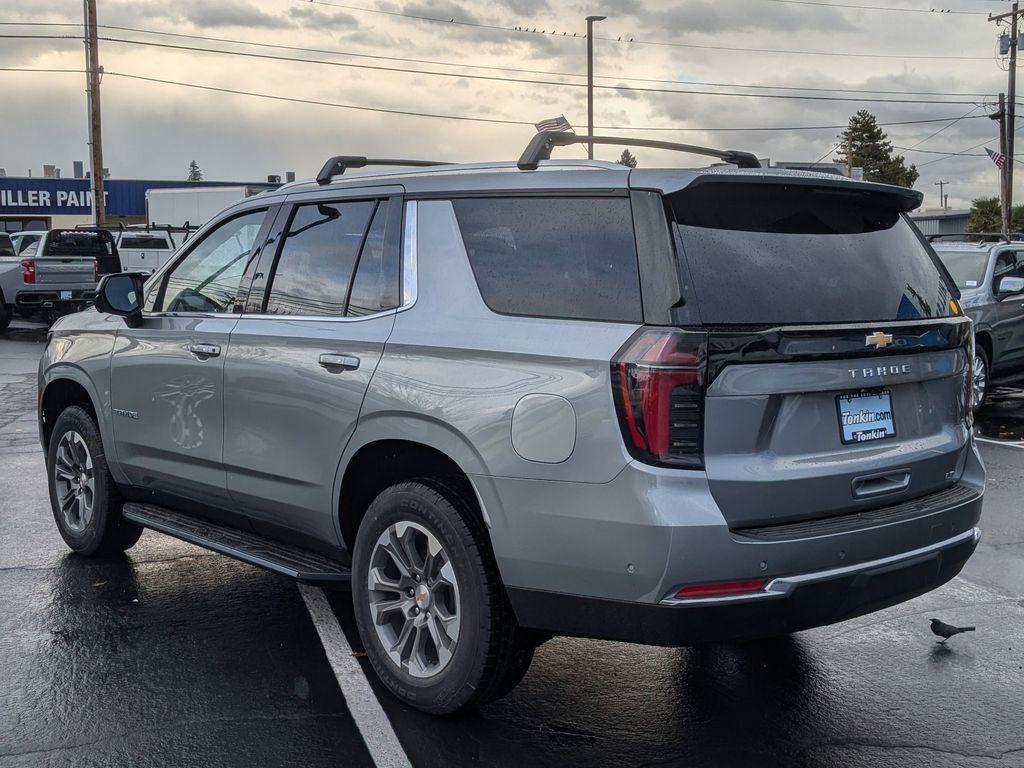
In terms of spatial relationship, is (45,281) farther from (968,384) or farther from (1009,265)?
(968,384)

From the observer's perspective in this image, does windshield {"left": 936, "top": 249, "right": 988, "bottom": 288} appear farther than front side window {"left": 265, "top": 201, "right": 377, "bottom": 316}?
Yes

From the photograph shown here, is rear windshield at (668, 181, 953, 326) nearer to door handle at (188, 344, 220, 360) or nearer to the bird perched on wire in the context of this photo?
the bird perched on wire

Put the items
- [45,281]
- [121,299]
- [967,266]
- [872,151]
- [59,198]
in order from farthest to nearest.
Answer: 1. [872,151]
2. [59,198]
3. [45,281]
4. [967,266]
5. [121,299]

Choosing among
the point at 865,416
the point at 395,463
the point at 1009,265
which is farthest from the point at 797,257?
the point at 1009,265

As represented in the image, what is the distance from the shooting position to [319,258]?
4828 mm

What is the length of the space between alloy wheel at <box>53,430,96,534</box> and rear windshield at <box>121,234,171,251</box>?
25.9 metres

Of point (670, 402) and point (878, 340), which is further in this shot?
point (878, 340)

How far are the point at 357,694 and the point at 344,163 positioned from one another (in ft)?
7.75

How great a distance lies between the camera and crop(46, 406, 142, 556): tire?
19.9 ft

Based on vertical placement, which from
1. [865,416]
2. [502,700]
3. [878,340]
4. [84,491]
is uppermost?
[878,340]

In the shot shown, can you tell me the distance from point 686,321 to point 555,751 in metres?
1.57

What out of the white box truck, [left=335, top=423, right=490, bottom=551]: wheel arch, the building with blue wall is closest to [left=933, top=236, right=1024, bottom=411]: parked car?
[left=335, top=423, right=490, bottom=551]: wheel arch

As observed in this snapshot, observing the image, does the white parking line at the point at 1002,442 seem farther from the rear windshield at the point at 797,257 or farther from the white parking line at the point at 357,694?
the white parking line at the point at 357,694

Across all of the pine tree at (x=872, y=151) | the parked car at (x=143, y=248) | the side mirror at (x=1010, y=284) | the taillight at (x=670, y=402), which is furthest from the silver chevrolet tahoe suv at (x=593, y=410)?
the pine tree at (x=872, y=151)
